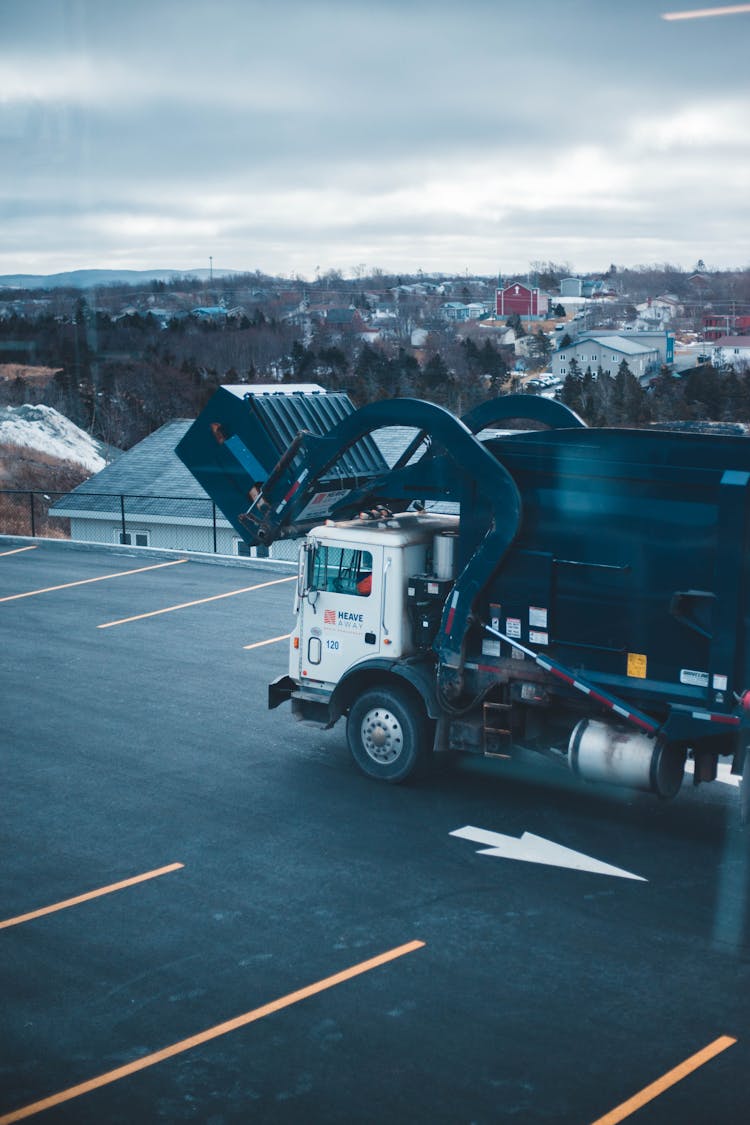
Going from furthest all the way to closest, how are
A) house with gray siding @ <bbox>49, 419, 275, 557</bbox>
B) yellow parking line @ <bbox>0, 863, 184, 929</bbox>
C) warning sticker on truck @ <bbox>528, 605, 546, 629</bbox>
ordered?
1. house with gray siding @ <bbox>49, 419, 275, 557</bbox>
2. warning sticker on truck @ <bbox>528, 605, 546, 629</bbox>
3. yellow parking line @ <bbox>0, 863, 184, 929</bbox>

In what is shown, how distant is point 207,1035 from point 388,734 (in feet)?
15.8

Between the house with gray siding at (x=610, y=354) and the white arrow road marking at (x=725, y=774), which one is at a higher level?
the house with gray siding at (x=610, y=354)

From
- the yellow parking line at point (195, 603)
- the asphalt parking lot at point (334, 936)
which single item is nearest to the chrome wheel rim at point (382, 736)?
the asphalt parking lot at point (334, 936)

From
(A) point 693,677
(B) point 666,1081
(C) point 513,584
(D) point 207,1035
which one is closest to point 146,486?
(C) point 513,584

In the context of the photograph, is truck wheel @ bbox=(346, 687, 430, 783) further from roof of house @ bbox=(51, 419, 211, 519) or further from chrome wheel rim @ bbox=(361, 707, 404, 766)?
roof of house @ bbox=(51, 419, 211, 519)

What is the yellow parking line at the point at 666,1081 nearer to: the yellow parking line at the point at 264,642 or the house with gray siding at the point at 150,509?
the yellow parking line at the point at 264,642

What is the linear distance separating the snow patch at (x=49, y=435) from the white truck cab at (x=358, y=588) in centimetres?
6790

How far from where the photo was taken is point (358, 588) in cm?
1223

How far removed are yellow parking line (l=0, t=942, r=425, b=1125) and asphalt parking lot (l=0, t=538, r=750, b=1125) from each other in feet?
0.07

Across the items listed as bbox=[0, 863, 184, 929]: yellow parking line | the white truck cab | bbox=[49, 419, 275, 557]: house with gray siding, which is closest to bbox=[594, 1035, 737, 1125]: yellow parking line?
bbox=[0, 863, 184, 929]: yellow parking line

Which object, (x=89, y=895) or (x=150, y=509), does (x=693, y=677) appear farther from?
(x=150, y=509)

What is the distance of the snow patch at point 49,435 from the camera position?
77812mm

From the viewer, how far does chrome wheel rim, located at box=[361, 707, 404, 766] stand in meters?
12.1

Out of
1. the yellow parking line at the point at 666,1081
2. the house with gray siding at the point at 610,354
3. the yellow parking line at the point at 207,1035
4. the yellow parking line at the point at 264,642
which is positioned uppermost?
the house with gray siding at the point at 610,354
